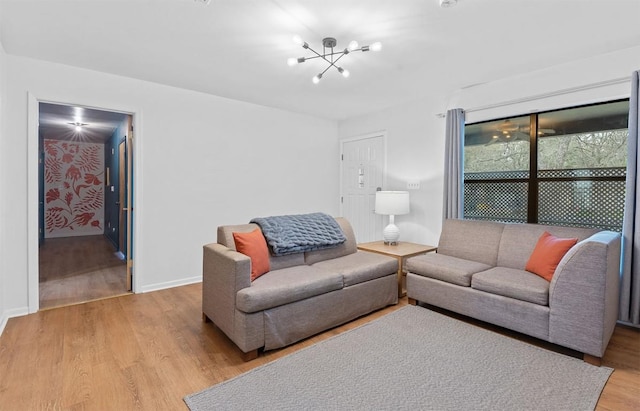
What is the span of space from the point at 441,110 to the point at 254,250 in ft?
9.56

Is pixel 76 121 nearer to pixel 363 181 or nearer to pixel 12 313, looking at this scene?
pixel 12 313

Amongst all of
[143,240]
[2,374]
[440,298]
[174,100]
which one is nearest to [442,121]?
[440,298]

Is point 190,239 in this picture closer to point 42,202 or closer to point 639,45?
point 639,45

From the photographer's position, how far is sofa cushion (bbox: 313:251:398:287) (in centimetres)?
Answer: 281

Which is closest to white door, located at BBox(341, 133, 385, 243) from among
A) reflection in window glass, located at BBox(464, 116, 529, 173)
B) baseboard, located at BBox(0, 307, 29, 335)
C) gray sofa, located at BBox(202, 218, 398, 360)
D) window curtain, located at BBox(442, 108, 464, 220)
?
window curtain, located at BBox(442, 108, 464, 220)

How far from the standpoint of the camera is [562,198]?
3186mm

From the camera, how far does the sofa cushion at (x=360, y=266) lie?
9.22 ft

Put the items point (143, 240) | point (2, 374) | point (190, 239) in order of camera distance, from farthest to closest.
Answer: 1. point (190, 239)
2. point (143, 240)
3. point (2, 374)

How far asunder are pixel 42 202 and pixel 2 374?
→ 6.34 meters

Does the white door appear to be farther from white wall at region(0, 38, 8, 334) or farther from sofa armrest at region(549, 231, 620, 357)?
white wall at region(0, 38, 8, 334)

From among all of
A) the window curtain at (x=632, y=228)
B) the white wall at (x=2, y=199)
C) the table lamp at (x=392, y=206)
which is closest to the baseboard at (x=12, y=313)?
the white wall at (x=2, y=199)

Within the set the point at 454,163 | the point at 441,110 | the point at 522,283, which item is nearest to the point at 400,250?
the point at 454,163

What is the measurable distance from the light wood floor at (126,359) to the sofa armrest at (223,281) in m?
0.19

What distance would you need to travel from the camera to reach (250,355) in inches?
86.7
